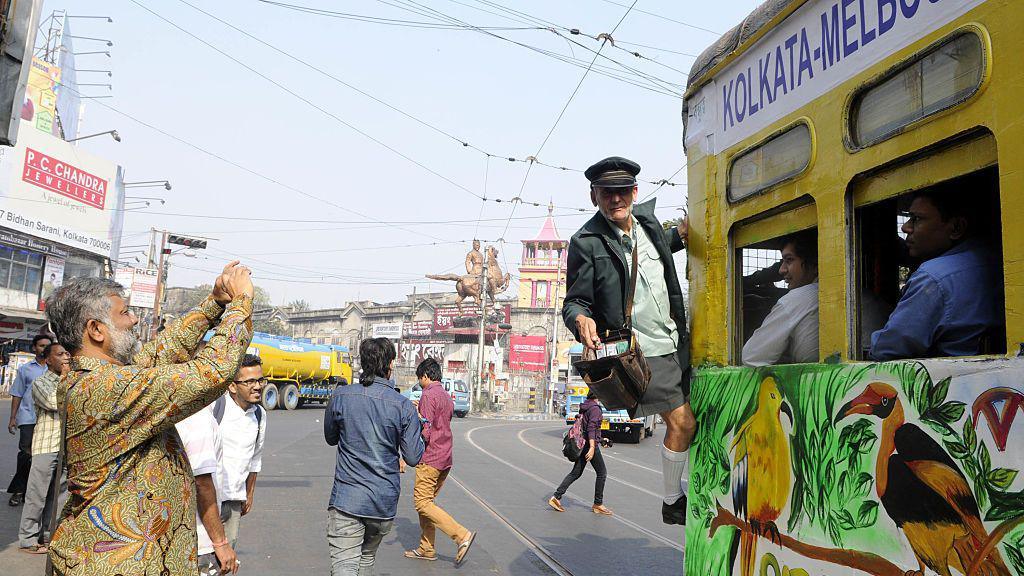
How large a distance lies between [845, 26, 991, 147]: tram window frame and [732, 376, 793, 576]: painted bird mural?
0.91 meters

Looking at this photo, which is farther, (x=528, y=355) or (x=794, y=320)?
(x=528, y=355)

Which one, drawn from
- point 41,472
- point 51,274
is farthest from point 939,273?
point 51,274

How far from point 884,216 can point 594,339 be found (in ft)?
4.00

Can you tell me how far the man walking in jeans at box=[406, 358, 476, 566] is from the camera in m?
6.98

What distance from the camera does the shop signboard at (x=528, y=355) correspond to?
55.0 m

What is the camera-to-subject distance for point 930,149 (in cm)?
227

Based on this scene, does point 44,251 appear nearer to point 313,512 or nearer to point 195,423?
point 313,512

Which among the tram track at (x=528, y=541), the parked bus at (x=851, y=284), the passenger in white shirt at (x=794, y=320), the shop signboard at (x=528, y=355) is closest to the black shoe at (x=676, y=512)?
the parked bus at (x=851, y=284)

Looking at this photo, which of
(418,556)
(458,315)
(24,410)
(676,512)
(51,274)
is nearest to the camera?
(676,512)

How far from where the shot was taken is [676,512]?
377 centimetres

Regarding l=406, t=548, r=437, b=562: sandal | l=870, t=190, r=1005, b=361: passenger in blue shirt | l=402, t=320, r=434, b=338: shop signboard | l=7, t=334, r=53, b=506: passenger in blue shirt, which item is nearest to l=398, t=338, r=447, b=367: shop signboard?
l=402, t=320, r=434, b=338: shop signboard

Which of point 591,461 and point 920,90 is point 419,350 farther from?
point 920,90

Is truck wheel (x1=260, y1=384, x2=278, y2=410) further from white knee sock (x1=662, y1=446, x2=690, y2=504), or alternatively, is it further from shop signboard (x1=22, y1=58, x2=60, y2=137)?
white knee sock (x1=662, y1=446, x2=690, y2=504)

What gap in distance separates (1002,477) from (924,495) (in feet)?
0.93
